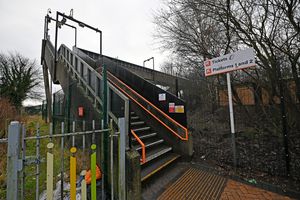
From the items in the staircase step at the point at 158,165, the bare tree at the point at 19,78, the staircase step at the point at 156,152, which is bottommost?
the staircase step at the point at 158,165

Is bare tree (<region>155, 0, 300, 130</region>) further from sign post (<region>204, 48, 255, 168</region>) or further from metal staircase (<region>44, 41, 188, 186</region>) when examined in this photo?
metal staircase (<region>44, 41, 188, 186</region>)

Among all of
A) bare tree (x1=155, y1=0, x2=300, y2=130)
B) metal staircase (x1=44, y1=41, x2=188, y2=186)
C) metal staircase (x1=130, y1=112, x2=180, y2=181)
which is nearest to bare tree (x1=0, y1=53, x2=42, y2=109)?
metal staircase (x1=44, y1=41, x2=188, y2=186)

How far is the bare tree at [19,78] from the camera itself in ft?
65.3

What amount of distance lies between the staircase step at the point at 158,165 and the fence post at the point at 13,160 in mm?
2362

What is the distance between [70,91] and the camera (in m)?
5.97

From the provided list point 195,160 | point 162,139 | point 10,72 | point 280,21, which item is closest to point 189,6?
point 280,21

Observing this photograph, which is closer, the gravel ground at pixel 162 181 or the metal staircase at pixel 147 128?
the gravel ground at pixel 162 181

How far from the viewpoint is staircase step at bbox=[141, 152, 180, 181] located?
3.55 metres

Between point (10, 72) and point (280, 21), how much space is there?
2789 centimetres

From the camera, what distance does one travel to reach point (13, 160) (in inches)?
57.9

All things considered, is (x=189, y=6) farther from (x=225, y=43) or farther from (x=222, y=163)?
(x=222, y=163)

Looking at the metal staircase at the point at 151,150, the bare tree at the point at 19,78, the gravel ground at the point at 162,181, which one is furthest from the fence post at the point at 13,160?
the bare tree at the point at 19,78

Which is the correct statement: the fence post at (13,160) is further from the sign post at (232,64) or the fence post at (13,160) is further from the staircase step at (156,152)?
the sign post at (232,64)

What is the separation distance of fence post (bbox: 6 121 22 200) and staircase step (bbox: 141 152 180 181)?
2362 mm
